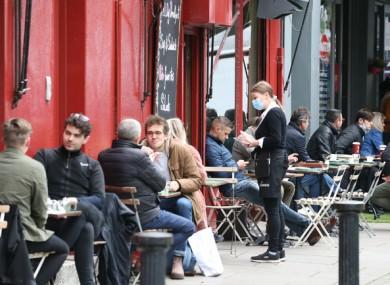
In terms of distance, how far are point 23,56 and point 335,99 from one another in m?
14.1

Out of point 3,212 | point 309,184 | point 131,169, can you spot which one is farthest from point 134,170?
point 309,184

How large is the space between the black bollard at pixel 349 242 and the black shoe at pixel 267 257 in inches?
152

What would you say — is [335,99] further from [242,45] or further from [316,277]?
[316,277]

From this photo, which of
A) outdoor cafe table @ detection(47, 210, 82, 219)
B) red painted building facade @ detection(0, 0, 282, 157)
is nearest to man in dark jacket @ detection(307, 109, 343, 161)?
red painted building facade @ detection(0, 0, 282, 157)

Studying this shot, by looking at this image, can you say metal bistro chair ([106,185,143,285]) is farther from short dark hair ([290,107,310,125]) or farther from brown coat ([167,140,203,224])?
short dark hair ([290,107,310,125])

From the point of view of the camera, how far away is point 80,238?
8.59 metres

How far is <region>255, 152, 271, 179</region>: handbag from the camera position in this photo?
450 inches

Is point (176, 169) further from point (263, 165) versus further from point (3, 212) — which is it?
point (3, 212)

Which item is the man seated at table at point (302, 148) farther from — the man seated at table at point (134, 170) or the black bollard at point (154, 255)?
the black bollard at point (154, 255)

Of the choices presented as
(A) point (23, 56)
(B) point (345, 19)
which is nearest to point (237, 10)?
(A) point (23, 56)

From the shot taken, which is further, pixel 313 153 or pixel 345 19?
pixel 345 19

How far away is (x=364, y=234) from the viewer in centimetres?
1488

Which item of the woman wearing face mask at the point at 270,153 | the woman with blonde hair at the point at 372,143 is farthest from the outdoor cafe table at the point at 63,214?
the woman with blonde hair at the point at 372,143

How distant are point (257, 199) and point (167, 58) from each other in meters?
1.87
